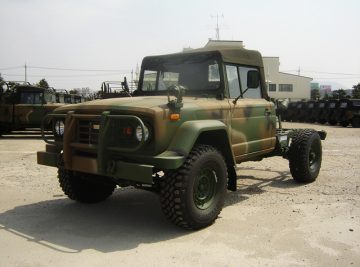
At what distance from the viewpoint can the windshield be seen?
224 inches

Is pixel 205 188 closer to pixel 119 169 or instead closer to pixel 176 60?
pixel 119 169

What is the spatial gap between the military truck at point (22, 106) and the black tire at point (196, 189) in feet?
42.6

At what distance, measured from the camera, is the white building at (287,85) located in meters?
63.7

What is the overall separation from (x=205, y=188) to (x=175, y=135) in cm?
75

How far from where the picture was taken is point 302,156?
23.4ft

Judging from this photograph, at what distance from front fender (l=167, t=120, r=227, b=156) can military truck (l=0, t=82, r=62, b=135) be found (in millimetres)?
13072

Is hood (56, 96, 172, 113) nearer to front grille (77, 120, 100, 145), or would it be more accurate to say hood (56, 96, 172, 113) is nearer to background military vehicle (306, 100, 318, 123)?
front grille (77, 120, 100, 145)

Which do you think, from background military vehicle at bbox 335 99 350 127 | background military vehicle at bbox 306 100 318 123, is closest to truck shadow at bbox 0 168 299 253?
background military vehicle at bbox 335 99 350 127

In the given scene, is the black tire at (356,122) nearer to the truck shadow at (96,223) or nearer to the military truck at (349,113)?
the military truck at (349,113)

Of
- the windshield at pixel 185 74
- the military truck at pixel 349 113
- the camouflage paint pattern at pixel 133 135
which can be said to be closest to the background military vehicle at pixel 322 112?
the military truck at pixel 349 113

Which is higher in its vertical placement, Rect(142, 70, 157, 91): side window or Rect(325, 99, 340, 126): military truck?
Rect(142, 70, 157, 91): side window

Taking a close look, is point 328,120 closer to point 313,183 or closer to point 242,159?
point 313,183

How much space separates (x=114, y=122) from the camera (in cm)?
457

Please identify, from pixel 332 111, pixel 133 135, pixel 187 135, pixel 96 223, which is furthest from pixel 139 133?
pixel 332 111
